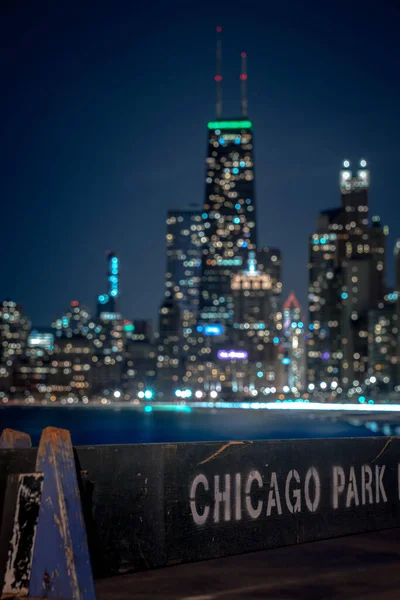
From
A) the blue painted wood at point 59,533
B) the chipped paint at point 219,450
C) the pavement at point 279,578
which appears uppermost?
the chipped paint at point 219,450

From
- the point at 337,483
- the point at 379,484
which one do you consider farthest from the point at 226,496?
the point at 379,484

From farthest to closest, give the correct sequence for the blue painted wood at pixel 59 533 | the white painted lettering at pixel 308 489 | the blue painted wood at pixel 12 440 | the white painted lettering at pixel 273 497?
the white painted lettering at pixel 308 489
the white painted lettering at pixel 273 497
the blue painted wood at pixel 12 440
the blue painted wood at pixel 59 533

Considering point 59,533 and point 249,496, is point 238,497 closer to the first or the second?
point 249,496

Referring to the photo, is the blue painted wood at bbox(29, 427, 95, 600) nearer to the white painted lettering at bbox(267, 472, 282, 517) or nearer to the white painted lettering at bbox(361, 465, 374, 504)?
the white painted lettering at bbox(267, 472, 282, 517)

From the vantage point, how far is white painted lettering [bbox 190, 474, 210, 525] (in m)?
8.59

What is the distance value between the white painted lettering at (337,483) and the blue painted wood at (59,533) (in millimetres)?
3906

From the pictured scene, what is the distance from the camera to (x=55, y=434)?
6910 millimetres

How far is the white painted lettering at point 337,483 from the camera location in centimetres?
1013

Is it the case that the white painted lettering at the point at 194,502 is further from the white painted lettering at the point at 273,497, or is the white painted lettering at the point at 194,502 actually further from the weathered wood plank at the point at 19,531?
the weathered wood plank at the point at 19,531

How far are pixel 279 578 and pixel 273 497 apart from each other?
141cm

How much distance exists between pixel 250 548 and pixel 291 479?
33.6 inches

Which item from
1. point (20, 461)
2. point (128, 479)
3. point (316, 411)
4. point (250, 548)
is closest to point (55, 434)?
point (20, 461)

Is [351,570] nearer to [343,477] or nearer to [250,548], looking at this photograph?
[250,548]

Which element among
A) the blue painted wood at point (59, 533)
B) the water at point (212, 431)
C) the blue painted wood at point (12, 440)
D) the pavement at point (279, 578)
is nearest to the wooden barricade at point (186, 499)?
the blue painted wood at point (59, 533)
